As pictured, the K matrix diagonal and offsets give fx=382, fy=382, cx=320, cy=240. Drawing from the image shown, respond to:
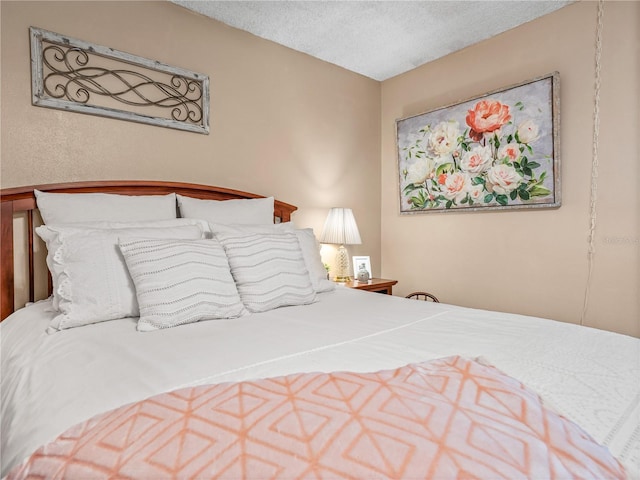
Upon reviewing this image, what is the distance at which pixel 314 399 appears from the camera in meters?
0.67

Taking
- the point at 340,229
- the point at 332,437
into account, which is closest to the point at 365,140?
the point at 340,229

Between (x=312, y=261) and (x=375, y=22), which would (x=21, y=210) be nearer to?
(x=312, y=261)

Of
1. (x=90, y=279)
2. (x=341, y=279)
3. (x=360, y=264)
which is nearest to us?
(x=90, y=279)

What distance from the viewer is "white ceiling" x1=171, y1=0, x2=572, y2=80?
2.37 metres

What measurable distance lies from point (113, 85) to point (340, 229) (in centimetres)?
174

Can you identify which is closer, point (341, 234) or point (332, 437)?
point (332, 437)

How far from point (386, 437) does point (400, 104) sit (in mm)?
3286

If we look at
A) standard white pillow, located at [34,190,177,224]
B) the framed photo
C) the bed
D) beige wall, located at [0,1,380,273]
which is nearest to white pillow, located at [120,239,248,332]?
the bed

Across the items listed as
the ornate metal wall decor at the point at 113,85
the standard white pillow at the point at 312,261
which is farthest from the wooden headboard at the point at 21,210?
the standard white pillow at the point at 312,261

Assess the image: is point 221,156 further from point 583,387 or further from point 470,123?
point 583,387

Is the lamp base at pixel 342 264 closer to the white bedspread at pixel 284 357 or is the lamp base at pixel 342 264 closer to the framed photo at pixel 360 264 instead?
the framed photo at pixel 360 264

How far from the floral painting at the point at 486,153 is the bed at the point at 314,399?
4.45ft

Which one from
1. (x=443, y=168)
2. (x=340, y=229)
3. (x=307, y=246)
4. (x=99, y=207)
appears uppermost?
(x=443, y=168)

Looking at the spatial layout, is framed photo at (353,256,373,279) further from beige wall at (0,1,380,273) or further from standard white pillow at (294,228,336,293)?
standard white pillow at (294,228,336,293)
